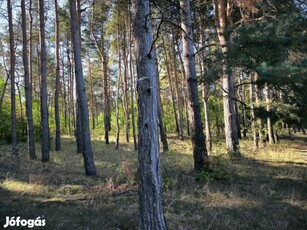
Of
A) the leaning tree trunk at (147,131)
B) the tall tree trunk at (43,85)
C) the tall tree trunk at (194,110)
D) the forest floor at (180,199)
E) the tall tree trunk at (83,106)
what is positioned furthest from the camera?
the tall tree trunk at (43,85)

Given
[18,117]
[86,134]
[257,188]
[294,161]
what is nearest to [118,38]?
[18,117]

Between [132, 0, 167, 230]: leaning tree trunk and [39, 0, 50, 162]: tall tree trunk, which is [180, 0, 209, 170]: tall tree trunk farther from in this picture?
[39, 0, 50, 162]: tall tree trunk

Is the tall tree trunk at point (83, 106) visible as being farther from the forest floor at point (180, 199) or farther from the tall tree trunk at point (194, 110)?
the tall tree trunk at point (194, 110)

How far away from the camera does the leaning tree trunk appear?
154 inches

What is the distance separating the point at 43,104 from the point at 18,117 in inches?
343

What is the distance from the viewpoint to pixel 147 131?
3.96m

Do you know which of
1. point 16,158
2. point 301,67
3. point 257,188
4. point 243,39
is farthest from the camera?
point 16,158

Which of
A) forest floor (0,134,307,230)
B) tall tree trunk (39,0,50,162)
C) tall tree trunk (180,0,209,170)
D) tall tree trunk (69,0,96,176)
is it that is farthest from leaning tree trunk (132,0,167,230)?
tall tree trunk (39,0,50,162)

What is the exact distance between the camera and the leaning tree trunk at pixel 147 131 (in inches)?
154

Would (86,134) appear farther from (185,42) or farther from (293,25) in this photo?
(293,25)

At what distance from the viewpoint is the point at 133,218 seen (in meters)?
5.11

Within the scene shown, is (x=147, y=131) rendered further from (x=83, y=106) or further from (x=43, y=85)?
(x=43, y=85)

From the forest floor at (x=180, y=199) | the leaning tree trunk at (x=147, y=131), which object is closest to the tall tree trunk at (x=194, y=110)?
the forest floor at (x=180, y=199)

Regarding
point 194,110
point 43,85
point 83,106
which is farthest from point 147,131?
point 43,85
